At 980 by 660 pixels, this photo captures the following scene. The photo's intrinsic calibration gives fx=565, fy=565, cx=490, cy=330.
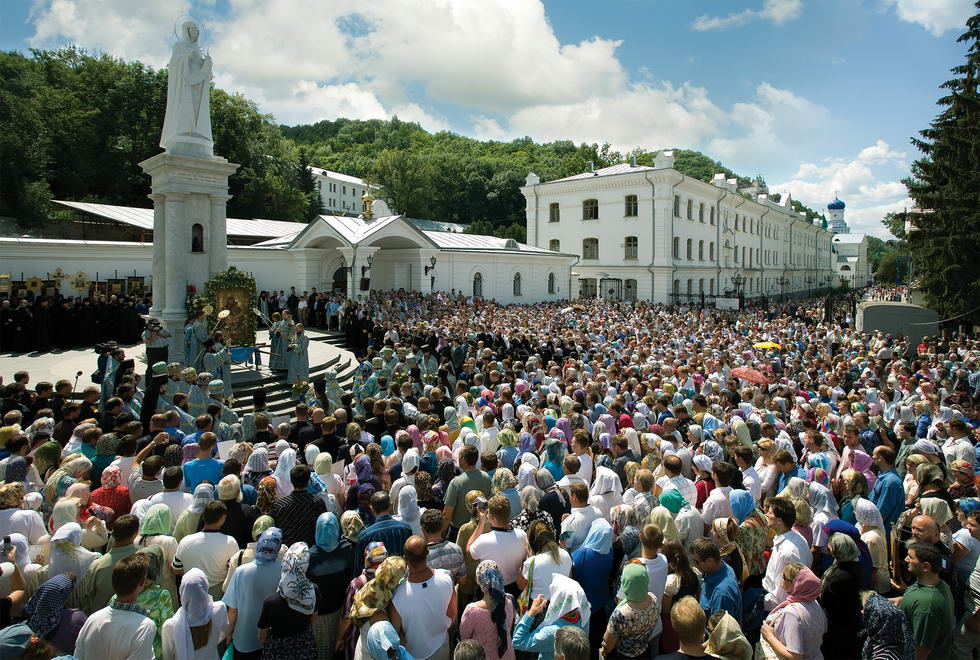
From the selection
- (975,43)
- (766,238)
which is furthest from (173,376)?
(766,238)

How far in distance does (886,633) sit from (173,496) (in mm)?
5210

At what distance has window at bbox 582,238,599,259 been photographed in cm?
4244

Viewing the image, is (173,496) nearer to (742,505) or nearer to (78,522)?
(78,522)

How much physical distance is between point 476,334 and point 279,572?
12.7 meters

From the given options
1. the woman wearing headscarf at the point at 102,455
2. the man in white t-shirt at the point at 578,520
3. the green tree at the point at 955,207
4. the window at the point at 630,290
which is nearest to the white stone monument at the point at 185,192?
the woman wearing headscarf at the point at 102,455

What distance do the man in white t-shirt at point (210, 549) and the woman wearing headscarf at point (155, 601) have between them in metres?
0.53

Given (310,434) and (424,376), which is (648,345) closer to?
(424,376)

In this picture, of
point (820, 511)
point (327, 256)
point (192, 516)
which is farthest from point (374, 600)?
point (327, 256)

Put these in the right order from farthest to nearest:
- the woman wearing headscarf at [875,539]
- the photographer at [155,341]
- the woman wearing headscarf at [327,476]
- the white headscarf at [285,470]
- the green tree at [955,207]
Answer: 1. the green tree at [955,207]
2. the photographer at [155,341]
3. the white headscarf at [285,470]
4. the woman wearing headscarf at [327,476]
5. the woman wearing headscarf at [875,539]

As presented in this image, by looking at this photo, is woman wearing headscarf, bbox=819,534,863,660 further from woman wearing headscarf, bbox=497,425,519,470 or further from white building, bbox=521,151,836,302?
white building, bbox=521,151,836,302

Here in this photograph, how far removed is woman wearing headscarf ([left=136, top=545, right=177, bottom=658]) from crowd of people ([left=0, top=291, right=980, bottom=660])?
1cm

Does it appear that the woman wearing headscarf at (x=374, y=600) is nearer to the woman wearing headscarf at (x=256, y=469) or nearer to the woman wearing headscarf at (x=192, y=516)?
the woman wearing headscarf at (x=192, y=516)

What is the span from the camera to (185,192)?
544 inches

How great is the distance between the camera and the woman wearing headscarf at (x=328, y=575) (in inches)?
152
